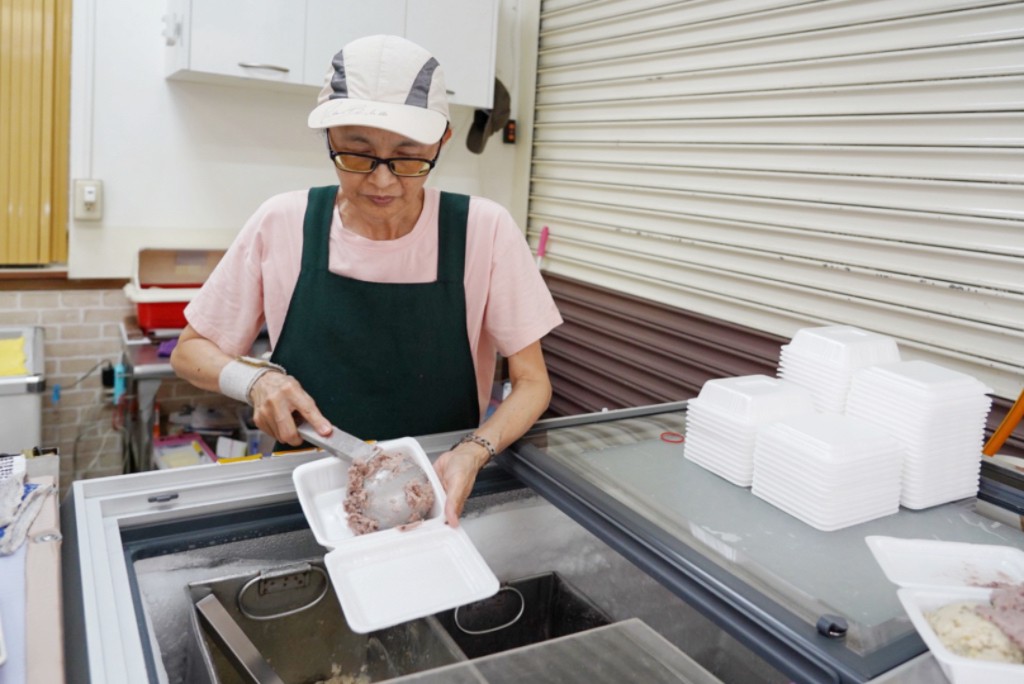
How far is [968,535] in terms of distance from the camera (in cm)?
113

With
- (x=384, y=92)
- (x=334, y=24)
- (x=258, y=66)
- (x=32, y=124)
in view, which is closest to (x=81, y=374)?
(x=32, y=124)

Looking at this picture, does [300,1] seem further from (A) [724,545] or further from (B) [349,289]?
(A) [724,545]

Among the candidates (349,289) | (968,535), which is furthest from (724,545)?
(349,289)

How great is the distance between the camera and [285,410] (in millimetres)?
1346

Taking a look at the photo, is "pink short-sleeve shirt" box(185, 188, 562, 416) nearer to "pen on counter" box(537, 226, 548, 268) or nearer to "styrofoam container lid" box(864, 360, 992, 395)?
"styrofoam container lid" box(864, 360, 992, 395)

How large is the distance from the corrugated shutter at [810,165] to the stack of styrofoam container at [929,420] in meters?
1.21

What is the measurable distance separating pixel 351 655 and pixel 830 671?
0.73 meters

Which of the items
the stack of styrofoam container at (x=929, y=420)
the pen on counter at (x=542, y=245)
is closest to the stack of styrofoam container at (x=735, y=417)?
the stack of styrofoam container at (x=929, y=420)

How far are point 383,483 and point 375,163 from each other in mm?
692

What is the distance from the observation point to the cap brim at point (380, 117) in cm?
142

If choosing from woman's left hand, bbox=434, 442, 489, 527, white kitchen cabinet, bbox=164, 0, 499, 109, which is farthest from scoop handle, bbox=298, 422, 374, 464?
white kitchen cabinet, bbox=164, 0, 499, 109

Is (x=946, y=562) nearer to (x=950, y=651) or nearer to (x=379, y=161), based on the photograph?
(x=950, y=651)

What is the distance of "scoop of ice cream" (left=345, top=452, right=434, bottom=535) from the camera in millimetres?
1142

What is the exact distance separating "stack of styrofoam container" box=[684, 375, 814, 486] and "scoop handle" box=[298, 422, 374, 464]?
1.88ft
